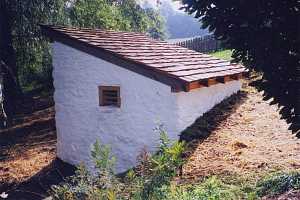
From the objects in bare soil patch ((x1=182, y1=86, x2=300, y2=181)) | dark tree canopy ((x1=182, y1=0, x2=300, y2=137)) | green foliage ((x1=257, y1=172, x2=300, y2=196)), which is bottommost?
bare soil patch ((x1=182, y1=86, x2=300, y2=181))

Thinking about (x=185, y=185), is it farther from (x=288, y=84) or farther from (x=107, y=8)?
(x=107, y=8)

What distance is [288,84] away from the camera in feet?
16.5

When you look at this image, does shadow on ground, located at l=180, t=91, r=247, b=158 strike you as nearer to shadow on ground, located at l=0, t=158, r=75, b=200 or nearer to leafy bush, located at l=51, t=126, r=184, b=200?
leafy bush, located at l=51, t=126, r=184, b=200

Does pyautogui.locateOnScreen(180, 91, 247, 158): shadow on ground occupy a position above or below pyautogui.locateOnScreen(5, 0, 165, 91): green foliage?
below

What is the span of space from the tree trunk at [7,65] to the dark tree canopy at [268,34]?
1228 cm

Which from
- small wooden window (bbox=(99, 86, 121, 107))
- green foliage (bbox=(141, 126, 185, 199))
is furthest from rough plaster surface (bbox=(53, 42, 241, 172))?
green foliage (bbox=(141, 126, 185, 199))

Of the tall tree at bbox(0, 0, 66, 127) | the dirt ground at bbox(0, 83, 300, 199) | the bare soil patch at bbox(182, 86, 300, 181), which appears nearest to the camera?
the bare soil patch at bbox(182, 86, 300, 181)

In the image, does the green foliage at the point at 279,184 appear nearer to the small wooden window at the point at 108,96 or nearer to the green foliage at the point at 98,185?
the green foliage at the point at 98,185

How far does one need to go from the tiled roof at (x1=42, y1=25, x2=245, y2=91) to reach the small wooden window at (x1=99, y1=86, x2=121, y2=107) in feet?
2.63

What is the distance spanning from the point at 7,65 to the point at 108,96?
8.58 meters

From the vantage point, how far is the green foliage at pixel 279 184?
223 inches

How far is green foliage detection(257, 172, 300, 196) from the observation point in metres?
5.67

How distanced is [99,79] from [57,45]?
181cm

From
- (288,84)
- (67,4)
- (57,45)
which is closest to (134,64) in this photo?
(57,45)
